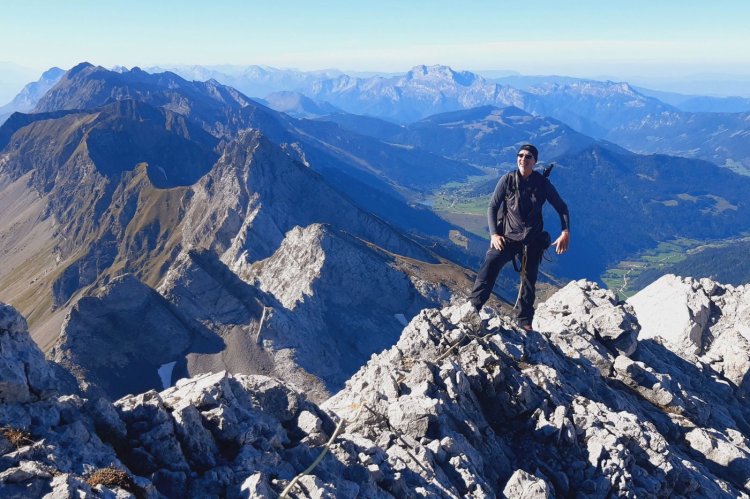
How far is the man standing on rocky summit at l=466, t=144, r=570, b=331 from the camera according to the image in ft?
65.4

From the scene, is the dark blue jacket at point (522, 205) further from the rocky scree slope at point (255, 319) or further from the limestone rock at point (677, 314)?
the rocky scree slope at point (255, 319)

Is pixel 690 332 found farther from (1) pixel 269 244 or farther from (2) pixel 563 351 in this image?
(1) pixel 269 244

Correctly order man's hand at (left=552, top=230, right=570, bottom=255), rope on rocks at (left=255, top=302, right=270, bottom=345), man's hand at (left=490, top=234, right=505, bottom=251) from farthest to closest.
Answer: rope on rocks at (left=255, top=302, right=270, bottom=345)
man's hand at (left=552, top=230, right=570, bottom=255)
man's hand at (left=490, top=234, right=505, bottom=251)

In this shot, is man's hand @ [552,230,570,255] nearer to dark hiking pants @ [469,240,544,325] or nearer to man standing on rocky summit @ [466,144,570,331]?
man standing on rocky summit @ [466,144,570,331]

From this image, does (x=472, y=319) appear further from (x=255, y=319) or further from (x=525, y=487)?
(x=255, y=319)

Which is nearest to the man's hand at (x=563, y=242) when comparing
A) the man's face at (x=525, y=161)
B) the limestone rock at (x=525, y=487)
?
the man's face at (x=525, y=161)

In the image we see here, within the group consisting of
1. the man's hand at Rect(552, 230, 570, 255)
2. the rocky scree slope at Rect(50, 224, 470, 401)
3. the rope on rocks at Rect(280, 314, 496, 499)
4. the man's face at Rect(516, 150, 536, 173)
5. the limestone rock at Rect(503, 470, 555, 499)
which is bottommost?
the rocky scree slope at Rect(50, 224, 470, 401)

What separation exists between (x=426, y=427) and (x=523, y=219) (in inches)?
345

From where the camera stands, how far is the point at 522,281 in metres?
21.8

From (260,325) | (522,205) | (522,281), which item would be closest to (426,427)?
(522,281)

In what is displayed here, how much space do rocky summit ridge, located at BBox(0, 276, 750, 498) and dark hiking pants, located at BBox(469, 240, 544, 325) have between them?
99 cm

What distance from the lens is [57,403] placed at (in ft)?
43.8

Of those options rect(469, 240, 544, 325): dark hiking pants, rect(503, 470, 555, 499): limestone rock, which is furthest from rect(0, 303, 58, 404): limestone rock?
rect(469, 240, 544, 325): dark hiking pants

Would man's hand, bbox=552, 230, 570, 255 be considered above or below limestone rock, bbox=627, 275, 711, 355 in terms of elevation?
above
